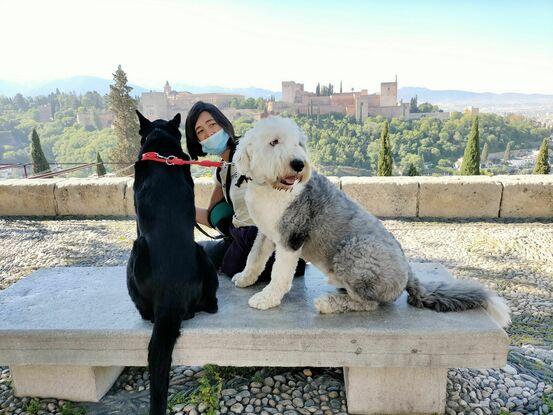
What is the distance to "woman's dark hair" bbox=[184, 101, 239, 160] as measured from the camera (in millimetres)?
3574

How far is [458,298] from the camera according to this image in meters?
2.74

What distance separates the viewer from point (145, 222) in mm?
2344

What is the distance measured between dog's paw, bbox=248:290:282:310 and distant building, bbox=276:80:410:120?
105975 millimetres

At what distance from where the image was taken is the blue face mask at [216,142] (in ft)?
11.6

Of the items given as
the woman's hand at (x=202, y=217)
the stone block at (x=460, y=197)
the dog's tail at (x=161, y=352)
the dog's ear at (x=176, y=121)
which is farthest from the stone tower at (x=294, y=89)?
the dog's tail at (x=161, y=352)

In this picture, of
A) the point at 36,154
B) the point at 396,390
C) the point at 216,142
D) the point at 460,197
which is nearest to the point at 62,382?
the point at 216,142

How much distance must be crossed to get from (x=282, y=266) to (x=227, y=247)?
127cm

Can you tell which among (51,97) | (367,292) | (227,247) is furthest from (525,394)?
(51,97)

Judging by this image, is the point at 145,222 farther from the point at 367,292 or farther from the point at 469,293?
the point at 469,293

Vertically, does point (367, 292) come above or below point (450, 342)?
above

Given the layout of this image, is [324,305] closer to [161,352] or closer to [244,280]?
[244,280]

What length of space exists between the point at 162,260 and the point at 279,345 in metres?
0.91

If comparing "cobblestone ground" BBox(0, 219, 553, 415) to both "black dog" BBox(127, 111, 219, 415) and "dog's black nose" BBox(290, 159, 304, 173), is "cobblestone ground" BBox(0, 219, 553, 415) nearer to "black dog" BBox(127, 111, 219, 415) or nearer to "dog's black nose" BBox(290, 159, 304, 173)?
"black dog" BBox(127, 111, 219, 415)

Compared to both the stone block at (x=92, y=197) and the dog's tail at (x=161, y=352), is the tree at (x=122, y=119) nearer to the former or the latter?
the stone block at (x=92, y=197)
